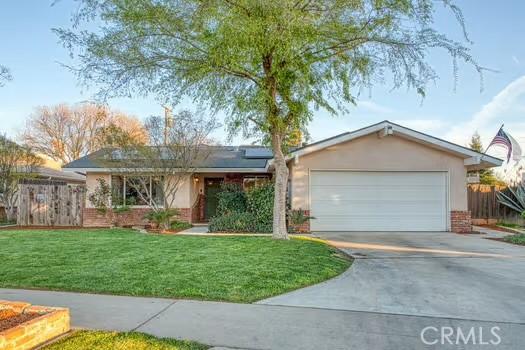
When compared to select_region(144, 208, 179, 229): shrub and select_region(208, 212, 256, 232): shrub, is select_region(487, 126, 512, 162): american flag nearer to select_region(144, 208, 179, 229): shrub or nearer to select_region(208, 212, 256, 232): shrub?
select_region(208, 212, 256, 232): shrub

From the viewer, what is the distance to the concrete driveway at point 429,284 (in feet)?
16.8

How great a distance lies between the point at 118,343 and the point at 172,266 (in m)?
3.56

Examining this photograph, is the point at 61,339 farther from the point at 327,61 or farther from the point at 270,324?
the point at 327,61

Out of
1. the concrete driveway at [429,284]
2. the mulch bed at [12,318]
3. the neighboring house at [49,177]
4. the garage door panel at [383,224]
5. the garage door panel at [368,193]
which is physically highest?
the neighboring house at [49,177]

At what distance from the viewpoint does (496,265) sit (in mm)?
8047

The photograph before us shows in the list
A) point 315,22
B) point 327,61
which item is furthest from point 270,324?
point 327,61

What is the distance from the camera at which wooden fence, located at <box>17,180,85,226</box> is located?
53.5ft

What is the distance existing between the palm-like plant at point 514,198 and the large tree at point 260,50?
893cm

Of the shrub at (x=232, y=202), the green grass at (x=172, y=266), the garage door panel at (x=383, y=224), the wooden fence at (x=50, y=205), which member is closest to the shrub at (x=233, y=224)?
the shrub at (x=232, y=202)

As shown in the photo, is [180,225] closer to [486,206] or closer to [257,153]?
[257,153]

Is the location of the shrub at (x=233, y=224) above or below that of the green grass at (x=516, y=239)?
above

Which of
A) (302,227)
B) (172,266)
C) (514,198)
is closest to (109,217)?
(302,227)

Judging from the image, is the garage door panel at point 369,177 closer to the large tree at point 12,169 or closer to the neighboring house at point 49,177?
the large tree at point 12,169
